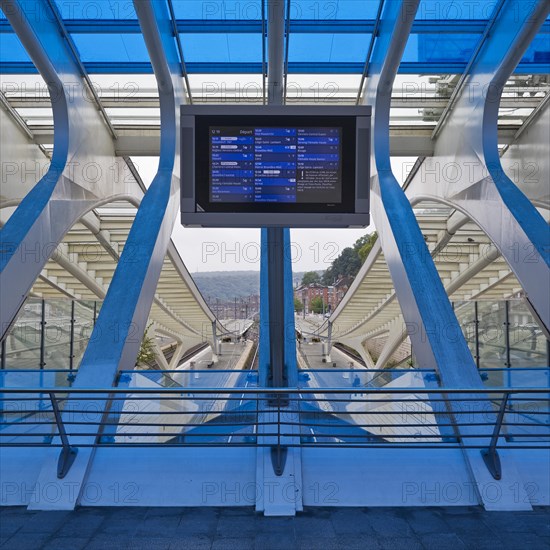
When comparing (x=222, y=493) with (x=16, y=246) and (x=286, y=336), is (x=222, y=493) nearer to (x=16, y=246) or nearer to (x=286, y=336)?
(x=286, y=336)

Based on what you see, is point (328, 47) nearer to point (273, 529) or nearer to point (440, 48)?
point (440, 48)

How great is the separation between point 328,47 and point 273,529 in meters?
8.28

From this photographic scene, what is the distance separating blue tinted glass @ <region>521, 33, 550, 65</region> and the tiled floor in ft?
27.4

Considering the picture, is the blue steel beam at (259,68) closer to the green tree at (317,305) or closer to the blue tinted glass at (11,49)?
the blue tinted glass at (11,49)

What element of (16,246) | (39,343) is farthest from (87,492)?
(39,343)

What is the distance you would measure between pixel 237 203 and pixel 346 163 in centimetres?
103

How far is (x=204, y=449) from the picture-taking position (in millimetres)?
4676

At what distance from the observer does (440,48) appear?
891 centimetres

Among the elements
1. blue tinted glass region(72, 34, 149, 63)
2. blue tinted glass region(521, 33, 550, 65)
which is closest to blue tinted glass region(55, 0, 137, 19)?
blue tinted glass region(72, 34, 149, 63)

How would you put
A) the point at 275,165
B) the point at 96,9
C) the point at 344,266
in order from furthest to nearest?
the point at 344,266, the point at 96,9, the point at 275,165

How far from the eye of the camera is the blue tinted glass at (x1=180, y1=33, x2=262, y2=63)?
28.2ft

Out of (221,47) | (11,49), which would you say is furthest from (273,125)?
(11,49)

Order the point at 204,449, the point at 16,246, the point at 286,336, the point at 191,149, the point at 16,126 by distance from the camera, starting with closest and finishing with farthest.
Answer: the point at 191,149 < the point at 204,449 < the point at 286,336 < the point at 16,246 < the point at 16,126

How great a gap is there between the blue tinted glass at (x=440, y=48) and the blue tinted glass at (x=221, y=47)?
9.78 ft
